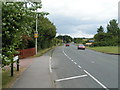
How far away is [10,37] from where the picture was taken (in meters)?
6.59

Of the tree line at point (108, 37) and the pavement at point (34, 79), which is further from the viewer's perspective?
the tree line at point (108, 37)

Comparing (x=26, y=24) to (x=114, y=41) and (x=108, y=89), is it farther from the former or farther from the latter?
(x=114, y=41)

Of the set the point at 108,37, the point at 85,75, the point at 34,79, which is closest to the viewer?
the point at 34,79

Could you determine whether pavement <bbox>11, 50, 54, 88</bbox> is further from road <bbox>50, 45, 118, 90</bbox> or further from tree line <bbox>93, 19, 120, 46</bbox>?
tree line <bbox>93, 19, 120, 46</bbox>

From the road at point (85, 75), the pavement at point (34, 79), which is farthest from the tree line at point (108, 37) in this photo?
the pavement at point (34, 79)

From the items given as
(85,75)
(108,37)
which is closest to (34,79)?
(85,75)

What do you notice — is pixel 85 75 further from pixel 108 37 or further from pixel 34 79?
pixel 108 37

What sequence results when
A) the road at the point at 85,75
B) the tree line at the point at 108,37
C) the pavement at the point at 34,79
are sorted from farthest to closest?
the tree line at the point at 108,37
the road at the point at 85,75
the pavement at the point at 34,79

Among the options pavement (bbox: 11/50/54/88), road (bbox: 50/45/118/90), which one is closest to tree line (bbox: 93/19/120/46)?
road (bbox: 50/45/118/90)

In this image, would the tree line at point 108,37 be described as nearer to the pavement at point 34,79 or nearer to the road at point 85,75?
the road at point 85,75

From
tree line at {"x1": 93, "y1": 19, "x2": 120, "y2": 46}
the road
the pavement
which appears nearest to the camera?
the pavement

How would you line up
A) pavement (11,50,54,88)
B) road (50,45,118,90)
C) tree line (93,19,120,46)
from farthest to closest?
tree line (93,19,120,46), road (50,45,118,90), pavement (11,50,54,88)

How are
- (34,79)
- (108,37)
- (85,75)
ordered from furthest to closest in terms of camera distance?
(108,37), (85,75), (34,79)

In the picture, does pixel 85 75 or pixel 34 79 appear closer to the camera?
pixel 34 79
